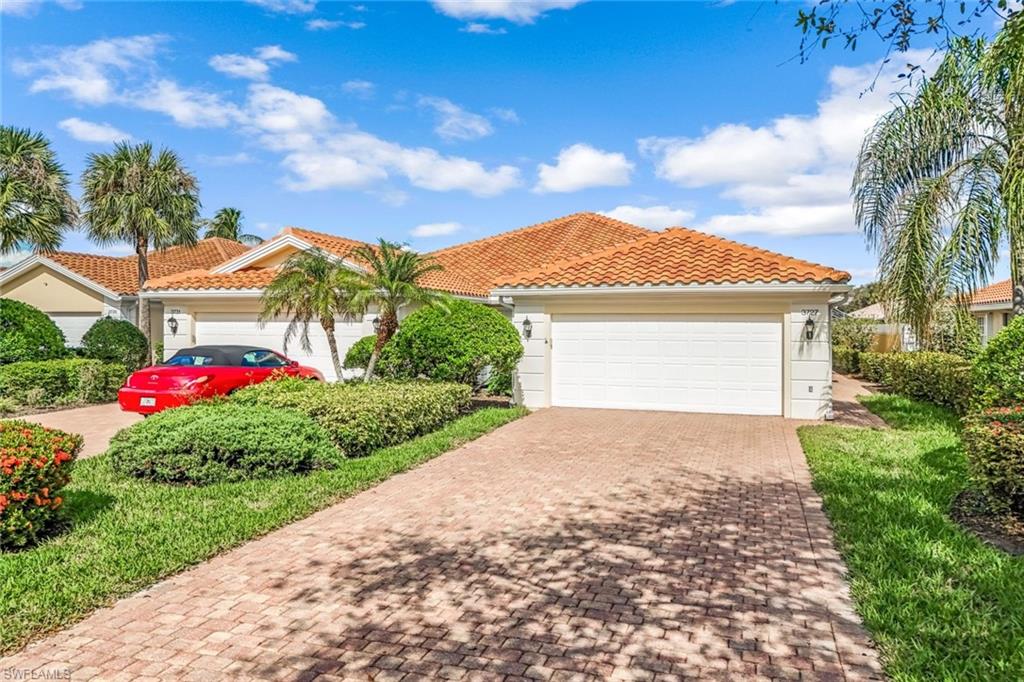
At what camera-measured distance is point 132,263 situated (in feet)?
87.4

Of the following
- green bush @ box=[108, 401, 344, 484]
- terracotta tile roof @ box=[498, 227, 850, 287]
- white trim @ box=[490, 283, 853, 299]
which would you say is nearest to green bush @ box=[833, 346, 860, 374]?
terracotta tile roof @ box=[498, 227, 850, 287]

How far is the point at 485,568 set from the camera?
512 cm

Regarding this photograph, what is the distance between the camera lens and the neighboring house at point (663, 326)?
13.6 metres

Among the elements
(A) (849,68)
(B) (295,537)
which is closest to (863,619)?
(B) (295,537)

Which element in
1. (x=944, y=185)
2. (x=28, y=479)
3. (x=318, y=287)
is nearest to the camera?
(x=28, y=479)

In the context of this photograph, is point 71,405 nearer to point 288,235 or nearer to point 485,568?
point 288,235

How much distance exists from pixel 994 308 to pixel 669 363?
2024 cm

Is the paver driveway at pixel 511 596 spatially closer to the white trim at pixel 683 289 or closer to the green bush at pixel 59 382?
the white trim at pixel 683 289

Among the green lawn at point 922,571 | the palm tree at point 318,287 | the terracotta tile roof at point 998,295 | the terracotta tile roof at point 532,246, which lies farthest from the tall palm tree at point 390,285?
the terracotta tile roof at point 998,295

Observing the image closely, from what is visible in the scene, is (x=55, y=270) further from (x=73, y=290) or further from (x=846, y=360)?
(x=846, y=360)

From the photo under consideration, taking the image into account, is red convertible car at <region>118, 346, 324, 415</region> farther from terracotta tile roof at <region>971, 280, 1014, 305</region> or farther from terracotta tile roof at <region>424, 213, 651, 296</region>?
terracotta tile roof at <region>971, 280, 1014, 305</region>

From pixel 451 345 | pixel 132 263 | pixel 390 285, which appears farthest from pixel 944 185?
pixel 132 263

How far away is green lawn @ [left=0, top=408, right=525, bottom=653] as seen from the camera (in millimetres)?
4320

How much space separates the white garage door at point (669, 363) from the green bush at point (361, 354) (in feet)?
14.6
